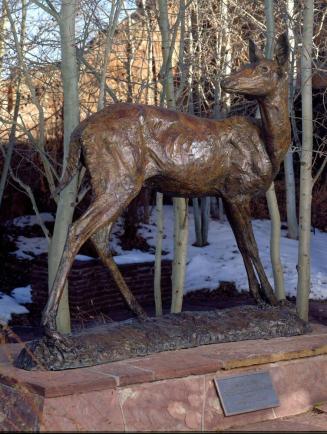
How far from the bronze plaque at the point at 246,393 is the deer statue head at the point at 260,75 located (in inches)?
96.1

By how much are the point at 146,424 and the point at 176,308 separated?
431 centimetres

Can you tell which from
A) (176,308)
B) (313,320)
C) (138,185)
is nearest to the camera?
(138,185)

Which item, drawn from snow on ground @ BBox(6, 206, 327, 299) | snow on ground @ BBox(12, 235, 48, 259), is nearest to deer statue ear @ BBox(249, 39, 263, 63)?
snow on ground @ BBox(6, 206, 327, 299)

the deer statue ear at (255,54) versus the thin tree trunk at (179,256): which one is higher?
the deer statue ear at (255,54)

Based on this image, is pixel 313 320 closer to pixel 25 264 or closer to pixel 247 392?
pixel 247 392

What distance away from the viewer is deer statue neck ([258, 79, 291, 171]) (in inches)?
268

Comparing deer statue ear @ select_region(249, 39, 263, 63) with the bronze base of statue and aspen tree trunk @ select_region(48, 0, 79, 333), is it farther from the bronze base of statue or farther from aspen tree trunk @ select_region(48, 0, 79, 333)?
aspen tree trunk @ select_region(48, 0, 79, 333)

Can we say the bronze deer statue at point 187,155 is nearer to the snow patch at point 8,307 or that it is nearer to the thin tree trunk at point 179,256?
the thin tree trunk at point 179,256

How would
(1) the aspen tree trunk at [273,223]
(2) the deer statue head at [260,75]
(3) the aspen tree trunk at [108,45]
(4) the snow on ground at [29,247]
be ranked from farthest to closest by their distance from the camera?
(4) the snow on ground at [29,247], (3) the aspen tree trunk at [108,45], (1) the aspen tree trunk at [273,223], (2) the deer statue head at [260,75]

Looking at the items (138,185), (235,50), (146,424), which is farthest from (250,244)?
(235,50)

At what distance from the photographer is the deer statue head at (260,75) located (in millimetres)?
6645

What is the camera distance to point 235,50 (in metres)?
15.5

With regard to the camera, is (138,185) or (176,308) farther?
(176,308)

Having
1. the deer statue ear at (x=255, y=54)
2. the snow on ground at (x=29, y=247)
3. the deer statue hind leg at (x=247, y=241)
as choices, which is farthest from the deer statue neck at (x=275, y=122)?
the snow on ground at (x=29, y=247)
